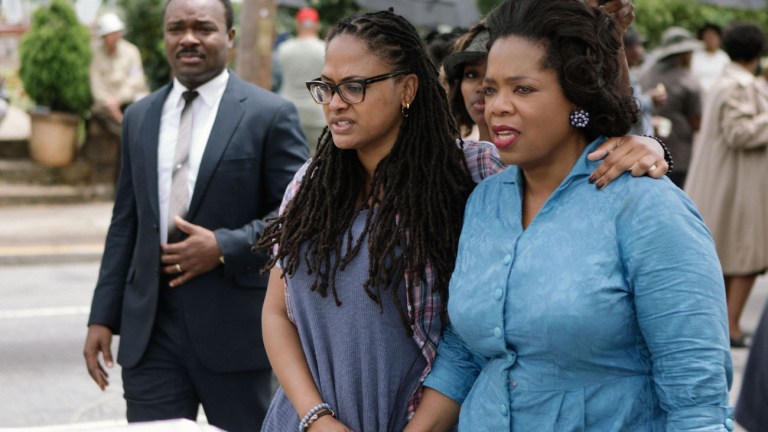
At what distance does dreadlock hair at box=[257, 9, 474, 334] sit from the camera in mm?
2861

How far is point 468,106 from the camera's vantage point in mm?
3998

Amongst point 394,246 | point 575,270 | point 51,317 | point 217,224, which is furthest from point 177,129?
point 51,317

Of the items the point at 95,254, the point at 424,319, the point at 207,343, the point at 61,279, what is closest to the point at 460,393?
the point at 424,319

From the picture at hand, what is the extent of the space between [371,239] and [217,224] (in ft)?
4.38

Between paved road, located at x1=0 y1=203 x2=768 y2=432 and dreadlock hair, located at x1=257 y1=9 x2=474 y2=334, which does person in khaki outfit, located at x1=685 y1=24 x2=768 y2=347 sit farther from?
dreadlock hair, located at x1=257 y1=9 x2=474 y2=334

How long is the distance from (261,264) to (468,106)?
3.13ft

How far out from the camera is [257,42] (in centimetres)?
972

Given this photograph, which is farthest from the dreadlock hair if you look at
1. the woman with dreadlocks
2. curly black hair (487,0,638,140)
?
curly black hair (487,0,638,140)

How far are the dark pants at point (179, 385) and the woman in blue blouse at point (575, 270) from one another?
1544 mm

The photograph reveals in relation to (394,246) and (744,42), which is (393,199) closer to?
(394,246)

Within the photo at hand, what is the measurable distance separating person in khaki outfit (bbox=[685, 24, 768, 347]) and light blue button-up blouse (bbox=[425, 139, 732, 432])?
571 cm

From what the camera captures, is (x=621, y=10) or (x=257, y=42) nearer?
(x=621, y=10)

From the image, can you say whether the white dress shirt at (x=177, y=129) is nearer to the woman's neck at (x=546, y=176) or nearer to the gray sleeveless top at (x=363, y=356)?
the gray sleeveless top at (x=363, y=356)

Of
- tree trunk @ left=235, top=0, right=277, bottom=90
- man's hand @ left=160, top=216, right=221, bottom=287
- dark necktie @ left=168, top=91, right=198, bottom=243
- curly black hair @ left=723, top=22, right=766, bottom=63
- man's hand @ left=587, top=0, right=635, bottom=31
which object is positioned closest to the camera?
man's hand @ left=587, top=0, right=635, bottom=31
